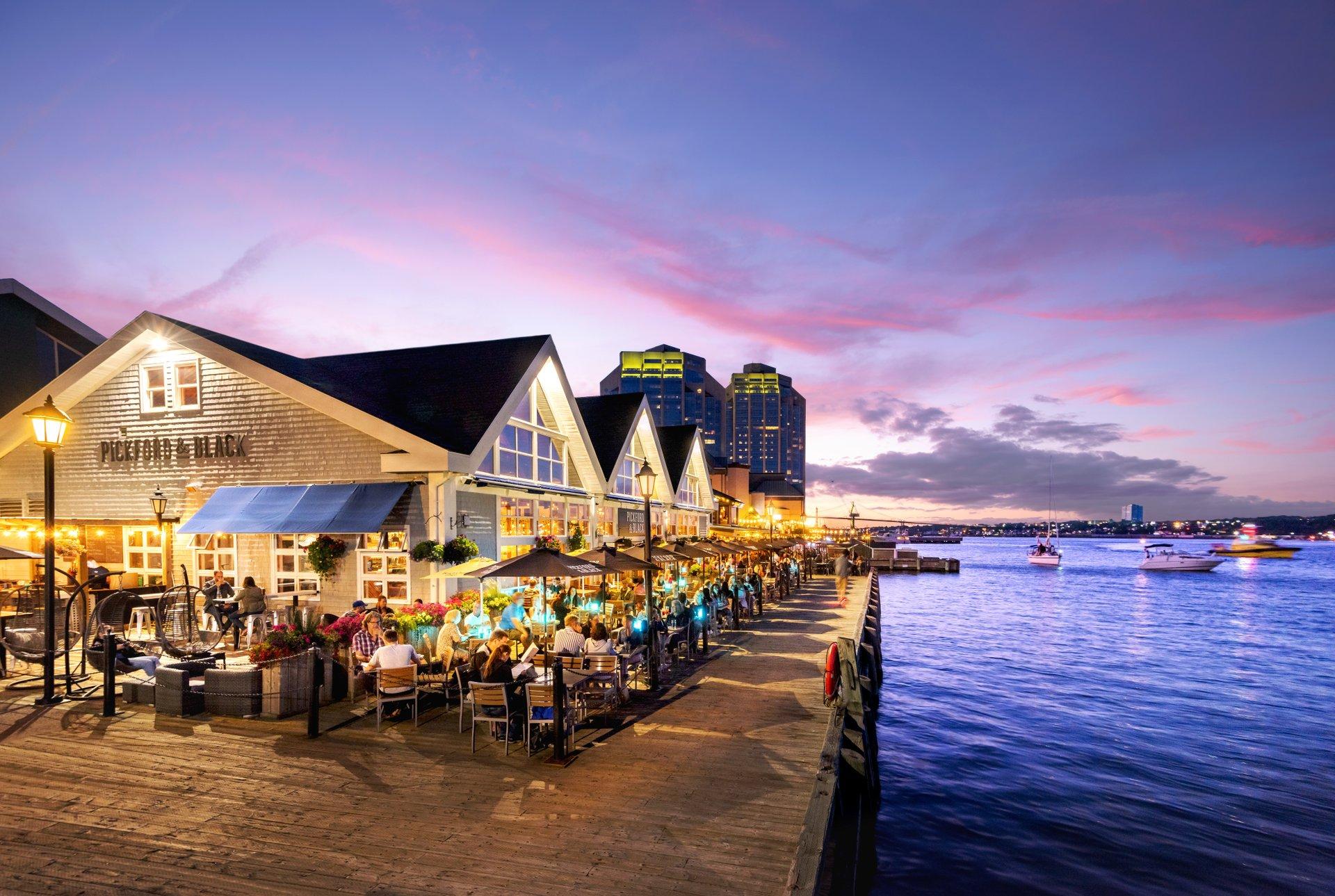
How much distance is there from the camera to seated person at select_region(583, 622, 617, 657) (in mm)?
12320

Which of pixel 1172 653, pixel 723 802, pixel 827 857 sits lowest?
pixel 1172 653

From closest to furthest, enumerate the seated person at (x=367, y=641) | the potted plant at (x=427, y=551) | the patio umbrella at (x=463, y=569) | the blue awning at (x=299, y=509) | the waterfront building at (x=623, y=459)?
the seated person at (x=367, y=641) < the patio umbrella at (x=463, y=569) < the blue awning at (x=299, y=509) < the potted plant at (x=427, y=551) < the waterfront building at (x=623, y=459)

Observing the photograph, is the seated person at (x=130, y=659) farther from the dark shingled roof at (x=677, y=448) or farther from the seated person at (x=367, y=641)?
the dark shingled roof at (x=677, y=448)

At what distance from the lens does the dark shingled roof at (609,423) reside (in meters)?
29.1

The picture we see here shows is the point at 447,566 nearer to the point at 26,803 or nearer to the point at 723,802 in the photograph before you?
the point at 26,803

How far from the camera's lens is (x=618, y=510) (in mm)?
30109

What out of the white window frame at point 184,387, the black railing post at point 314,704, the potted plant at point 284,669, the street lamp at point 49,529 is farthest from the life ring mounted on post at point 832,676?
the white window frame at point 184,387

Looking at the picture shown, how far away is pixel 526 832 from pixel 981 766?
12550 millimetres

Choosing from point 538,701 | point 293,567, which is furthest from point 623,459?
point 538,701

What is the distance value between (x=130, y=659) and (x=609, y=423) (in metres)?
21.1

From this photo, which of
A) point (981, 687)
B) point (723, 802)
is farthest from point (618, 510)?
point (723, 802)

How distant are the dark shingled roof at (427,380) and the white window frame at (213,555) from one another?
5.01 meters

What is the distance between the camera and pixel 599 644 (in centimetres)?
1245

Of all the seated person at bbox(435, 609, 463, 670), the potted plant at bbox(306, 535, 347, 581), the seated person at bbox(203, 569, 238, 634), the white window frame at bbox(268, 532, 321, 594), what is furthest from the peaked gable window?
the seated person at bbox(435, 609, 463, 670)
